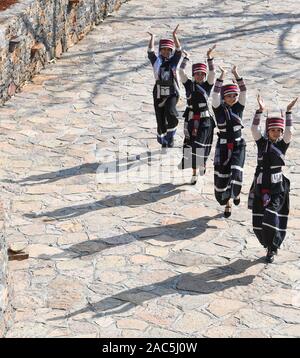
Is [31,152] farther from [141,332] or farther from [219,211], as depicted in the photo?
[141,332]

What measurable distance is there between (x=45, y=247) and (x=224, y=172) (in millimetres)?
2161

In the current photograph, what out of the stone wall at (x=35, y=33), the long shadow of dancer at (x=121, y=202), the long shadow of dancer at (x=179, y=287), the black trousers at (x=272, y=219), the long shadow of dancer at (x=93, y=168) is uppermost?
the stone wall at (x=35, y=33)

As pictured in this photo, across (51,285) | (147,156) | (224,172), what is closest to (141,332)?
(51,285)

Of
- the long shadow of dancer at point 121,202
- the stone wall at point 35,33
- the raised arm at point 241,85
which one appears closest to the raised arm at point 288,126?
the raised arm at point 241,85

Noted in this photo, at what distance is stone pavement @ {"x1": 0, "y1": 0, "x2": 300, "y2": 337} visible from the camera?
9.03 meters

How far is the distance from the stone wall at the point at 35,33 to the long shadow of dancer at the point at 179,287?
579 centimetres

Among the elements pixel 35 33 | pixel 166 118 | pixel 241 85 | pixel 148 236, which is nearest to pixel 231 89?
pixel 241 85

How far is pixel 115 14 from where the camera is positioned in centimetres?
1925

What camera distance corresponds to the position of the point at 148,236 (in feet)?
34.8

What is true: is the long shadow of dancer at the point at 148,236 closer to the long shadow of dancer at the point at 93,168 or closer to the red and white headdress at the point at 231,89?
the red and white headdress at the point at 231,89

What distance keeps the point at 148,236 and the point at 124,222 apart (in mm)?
438

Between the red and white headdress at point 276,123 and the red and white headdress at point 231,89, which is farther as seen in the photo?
the red and white headdress at point 231,89

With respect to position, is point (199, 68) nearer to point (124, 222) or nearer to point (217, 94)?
point (217, 94)

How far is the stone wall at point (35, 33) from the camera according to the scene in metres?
14.6
